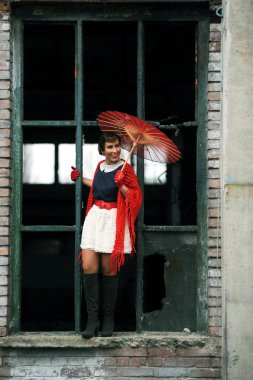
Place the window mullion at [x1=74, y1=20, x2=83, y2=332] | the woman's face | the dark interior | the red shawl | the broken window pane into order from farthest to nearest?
the broken window pane → the dark interior → the window mullion at [x1=74, y1=20, x2=83, y2=332] → the woman's face → the red shawl

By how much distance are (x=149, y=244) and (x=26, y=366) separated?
57.8 inches

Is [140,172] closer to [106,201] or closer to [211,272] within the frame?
[106,201]

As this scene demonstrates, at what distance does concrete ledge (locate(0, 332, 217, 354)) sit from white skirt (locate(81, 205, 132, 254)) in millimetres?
759

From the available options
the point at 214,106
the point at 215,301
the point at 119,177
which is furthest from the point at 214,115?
the point at 215,301

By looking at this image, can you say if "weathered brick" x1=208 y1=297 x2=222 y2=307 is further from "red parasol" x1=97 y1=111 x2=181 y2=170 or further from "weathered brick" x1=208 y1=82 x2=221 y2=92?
"weathered brick" x1=208 y1=82 x2=221 y2=92

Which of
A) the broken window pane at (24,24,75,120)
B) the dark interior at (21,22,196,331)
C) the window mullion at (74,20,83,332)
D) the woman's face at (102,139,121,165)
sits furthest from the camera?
the broken window pane at (24,24,75,120)

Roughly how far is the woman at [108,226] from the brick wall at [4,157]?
0.59m

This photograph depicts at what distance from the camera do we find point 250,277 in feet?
19.0

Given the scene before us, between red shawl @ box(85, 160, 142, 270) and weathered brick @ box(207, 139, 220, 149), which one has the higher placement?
weathered brick @ box(207, 139, 220, 149)

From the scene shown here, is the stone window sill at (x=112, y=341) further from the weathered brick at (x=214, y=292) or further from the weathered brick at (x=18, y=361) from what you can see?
the weathered brick at (x=214, y=292)

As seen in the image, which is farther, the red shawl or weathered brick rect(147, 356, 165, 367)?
weathered brick rect(147, 356, 165, 367)

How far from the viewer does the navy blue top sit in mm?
5938

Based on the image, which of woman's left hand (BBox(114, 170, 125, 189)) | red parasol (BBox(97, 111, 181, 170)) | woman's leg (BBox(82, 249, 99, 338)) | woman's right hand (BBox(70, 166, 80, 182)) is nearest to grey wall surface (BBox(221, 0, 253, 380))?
red parasol (BBox(97, 111, 181, 170))

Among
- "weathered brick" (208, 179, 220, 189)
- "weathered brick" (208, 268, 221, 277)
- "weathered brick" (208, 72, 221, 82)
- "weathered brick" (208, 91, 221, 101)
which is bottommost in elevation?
"weathered brick" (208, 268, 221, 277)
